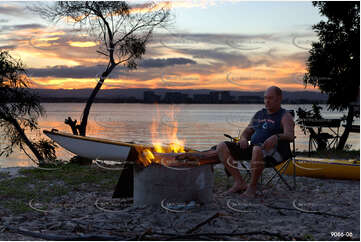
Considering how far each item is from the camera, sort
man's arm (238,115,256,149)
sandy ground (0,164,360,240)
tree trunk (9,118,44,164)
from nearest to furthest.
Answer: sandy ground (0,164,360,240), man's arm (238,115,256,149), tree trunk (9,118,44,164)

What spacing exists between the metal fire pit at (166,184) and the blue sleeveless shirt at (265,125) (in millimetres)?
1271

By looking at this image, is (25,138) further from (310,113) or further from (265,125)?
(310,113)

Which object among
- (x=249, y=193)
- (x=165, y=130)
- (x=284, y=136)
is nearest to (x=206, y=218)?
(x=249, y=193)

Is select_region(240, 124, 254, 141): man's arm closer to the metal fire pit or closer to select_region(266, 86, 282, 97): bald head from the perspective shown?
select_region(266, 86, 282, 97): bald head

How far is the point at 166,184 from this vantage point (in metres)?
5.63

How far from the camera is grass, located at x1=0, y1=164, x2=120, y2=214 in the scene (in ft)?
20.6

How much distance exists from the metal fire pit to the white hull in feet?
1.47

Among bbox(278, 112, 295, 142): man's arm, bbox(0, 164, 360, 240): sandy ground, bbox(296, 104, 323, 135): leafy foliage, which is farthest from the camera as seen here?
bbox(296, 104, 323, 135): leafy foliage

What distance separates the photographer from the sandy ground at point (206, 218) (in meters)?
4.57

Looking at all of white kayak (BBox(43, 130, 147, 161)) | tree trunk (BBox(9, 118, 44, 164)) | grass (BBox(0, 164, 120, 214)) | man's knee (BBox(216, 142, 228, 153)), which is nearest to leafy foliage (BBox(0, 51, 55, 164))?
tree trunk (BBox(9, 118, 44, 164))

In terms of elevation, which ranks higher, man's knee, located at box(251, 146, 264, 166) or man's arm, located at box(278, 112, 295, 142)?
man's arm, located at box(278, 112, 295, 142)

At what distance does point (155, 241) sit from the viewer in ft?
14.0

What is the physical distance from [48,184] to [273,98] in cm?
421

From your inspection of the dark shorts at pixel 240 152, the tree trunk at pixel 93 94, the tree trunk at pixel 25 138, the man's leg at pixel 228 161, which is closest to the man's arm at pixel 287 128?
the dark shorts at pixel 240 152
